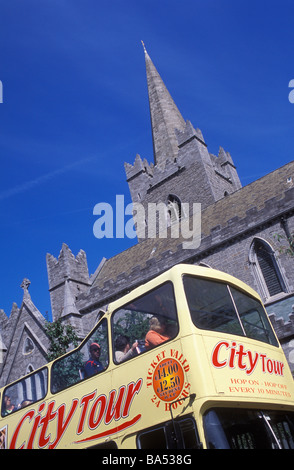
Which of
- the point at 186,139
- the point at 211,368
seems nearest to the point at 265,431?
the point at 211,368

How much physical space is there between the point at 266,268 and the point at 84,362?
41.7 feet

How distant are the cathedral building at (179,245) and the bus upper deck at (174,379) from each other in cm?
735

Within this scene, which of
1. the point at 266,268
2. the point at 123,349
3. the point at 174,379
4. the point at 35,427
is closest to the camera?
the point at 174,379

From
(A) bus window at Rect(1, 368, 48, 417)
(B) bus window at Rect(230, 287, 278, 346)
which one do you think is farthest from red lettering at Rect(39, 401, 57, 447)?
(B) bus window at Rect(230, 287, 278, 346)

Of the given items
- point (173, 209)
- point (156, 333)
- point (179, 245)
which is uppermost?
point (173, 209)

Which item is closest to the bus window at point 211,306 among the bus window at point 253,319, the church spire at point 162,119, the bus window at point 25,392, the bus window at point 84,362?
the bus window at point 253,319

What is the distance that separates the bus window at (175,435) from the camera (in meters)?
4.38

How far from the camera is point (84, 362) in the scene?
628 centimetres

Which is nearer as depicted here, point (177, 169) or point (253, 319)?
point (253, 319)

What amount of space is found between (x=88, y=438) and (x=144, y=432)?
1.14 m

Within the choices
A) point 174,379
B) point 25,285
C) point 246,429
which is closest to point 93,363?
point 174,379

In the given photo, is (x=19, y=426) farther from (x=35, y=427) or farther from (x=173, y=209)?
(x=173, y=209)

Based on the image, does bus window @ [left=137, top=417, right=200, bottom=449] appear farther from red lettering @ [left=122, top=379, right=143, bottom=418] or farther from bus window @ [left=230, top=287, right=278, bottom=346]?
bus window @ [left=230, top=287, right=278, bottom=346]
